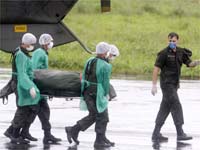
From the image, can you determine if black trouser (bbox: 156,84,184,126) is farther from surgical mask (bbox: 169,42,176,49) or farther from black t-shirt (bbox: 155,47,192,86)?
surgical mask (bbox: 169,42,176,49)

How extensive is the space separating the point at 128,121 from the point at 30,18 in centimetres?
739

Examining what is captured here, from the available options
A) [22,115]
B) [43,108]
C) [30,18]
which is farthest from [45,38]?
[30,18]

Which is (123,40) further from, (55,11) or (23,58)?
(55,11)

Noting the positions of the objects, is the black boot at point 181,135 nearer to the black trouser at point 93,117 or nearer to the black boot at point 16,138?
the black trouser at point 93,117

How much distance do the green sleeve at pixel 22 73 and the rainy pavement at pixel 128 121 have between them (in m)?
0.90

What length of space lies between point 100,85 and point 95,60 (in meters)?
0.37

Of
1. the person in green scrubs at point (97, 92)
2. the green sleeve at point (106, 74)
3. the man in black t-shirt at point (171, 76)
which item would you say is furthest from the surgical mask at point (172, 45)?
the green sleeve at point (106, 74)

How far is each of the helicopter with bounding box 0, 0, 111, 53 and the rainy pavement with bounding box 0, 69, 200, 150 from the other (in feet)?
12.7

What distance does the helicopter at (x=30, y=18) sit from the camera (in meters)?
7.34

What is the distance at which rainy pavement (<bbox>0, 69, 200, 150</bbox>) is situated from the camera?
38.5 ft

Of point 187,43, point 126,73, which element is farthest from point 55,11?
point 187,43

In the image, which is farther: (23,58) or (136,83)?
(136,83)

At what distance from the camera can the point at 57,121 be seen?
1448 centimetres

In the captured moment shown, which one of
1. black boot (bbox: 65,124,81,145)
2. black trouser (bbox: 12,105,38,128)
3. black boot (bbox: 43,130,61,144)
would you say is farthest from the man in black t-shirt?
black trouser (bbox: 12,105,38,128)
